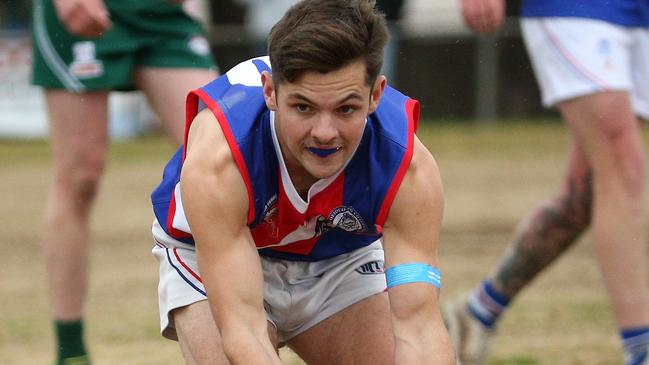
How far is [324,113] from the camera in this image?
128 inches

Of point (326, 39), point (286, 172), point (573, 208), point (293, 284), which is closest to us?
point (326, 39)

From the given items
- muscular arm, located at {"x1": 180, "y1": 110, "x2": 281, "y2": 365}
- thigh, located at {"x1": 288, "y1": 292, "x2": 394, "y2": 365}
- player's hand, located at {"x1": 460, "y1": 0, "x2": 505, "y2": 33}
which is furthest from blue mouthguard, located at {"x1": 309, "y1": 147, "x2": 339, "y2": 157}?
player's hand, located at {"x1": 460, "y1": 0, "x2": 505, "y2": 33}

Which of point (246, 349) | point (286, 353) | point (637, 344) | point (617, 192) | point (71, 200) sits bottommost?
point (286, 353)

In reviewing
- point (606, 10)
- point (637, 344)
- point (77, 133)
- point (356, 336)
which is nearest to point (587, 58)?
point (606, 10)

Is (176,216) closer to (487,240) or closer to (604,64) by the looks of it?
(604,64)

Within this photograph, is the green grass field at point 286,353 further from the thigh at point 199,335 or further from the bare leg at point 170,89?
the thigh at point 199,335

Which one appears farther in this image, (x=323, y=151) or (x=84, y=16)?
(x=84, y=16)

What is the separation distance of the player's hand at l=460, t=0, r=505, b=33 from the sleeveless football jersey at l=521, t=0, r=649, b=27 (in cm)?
22

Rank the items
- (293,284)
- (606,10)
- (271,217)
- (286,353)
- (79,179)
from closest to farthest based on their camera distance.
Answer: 1. (271,217)
2. (293,284)
3. (606,10)
4. (79,179)
5. (286,353)

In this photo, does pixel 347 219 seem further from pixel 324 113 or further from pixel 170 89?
pixel 170 89

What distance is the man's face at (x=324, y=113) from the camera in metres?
3.24

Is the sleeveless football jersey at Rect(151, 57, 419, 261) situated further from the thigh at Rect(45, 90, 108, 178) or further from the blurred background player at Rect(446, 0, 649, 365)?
the thigh at Rect(45, 90, 108, 178)

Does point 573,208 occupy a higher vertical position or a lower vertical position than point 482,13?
lower

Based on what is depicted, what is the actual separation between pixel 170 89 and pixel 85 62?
1.11 ft
